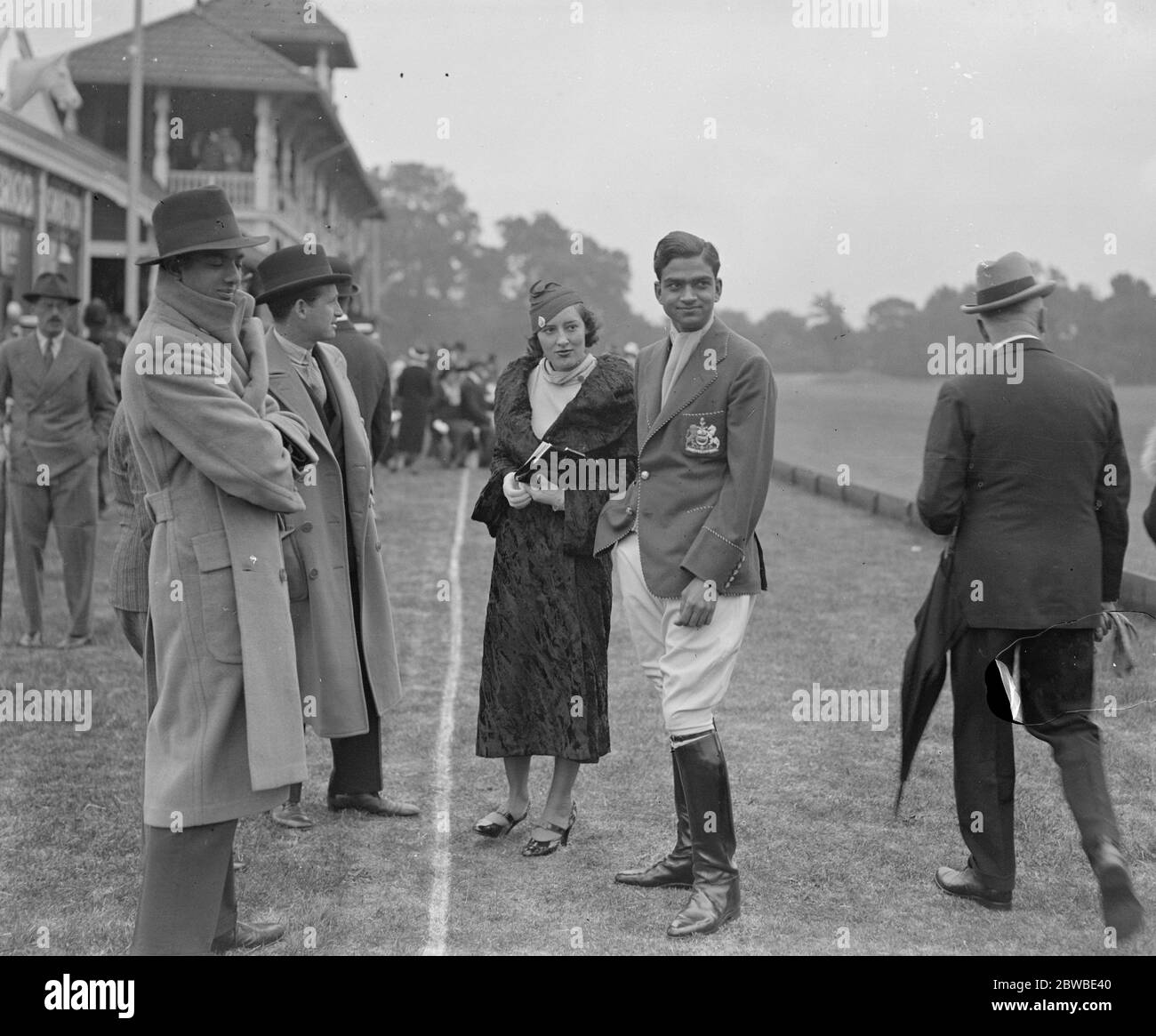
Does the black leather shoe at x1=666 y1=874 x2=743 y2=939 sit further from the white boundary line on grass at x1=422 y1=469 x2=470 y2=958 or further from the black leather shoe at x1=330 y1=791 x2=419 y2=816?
the black leather shoe at x1=330 y1=791 x2=419 y2=816

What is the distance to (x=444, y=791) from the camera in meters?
5.96

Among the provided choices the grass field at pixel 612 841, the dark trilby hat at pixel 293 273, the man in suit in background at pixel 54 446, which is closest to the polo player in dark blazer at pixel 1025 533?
the grass field at pixel 612 841

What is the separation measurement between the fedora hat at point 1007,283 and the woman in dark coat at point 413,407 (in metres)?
17.5

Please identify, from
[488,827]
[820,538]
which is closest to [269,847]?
[488,827]

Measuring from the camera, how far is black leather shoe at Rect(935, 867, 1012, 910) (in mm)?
4602

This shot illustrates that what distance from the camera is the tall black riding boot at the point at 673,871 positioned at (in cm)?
483

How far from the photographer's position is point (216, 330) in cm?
395

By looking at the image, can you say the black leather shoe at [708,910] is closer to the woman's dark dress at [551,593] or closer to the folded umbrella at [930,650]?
the folded umbrella at [930,650]

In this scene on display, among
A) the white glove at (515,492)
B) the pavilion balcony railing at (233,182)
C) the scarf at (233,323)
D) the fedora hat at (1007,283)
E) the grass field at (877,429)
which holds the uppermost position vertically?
the pavilion balcony railing at (233,182)

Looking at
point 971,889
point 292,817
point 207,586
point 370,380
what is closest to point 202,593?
point 207,586

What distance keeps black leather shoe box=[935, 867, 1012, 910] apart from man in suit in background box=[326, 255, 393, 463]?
2.98 metres
